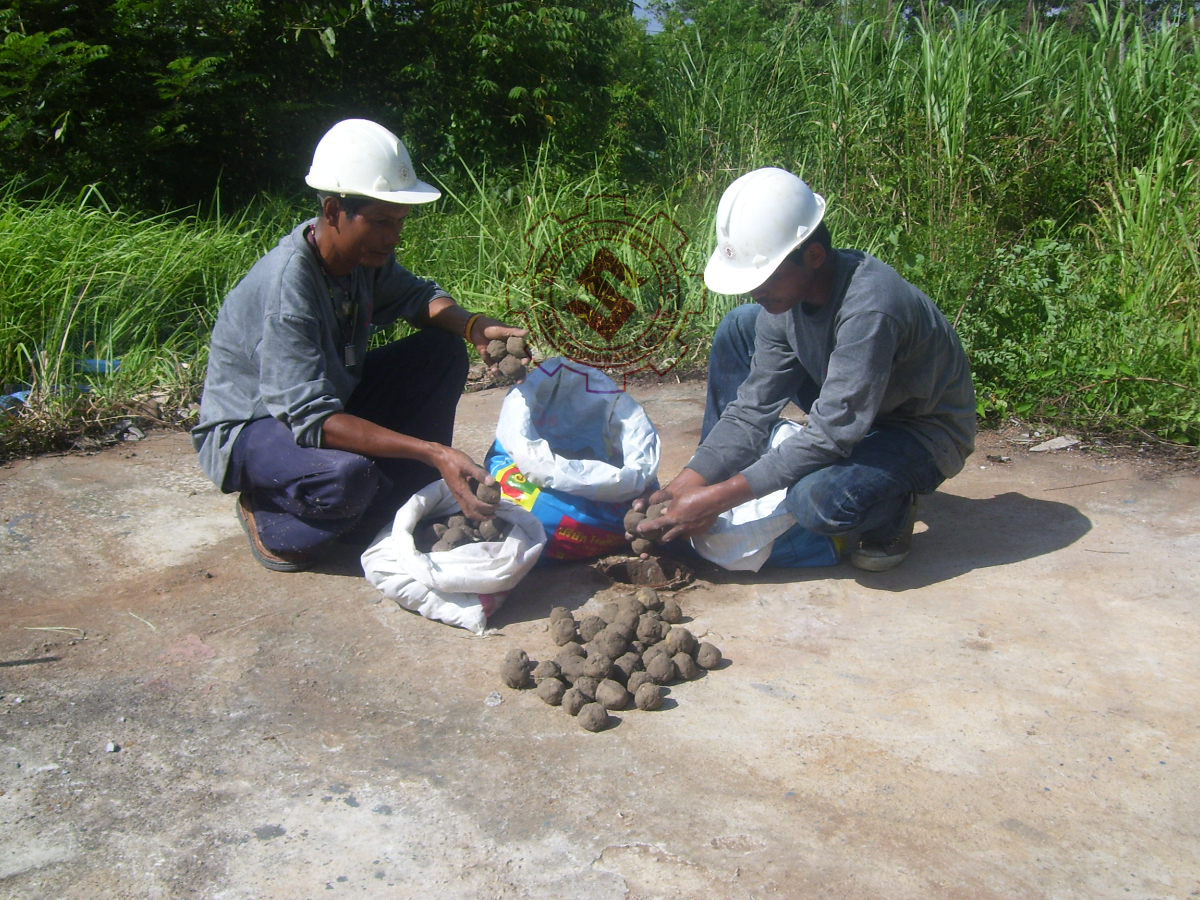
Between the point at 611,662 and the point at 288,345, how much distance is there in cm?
137

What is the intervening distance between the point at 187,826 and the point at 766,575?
1954 millimetres

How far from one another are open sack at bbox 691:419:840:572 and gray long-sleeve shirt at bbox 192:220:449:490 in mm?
1291

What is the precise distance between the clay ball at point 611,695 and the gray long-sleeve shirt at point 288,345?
3.90 ft

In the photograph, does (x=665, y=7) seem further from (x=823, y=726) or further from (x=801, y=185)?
(x=823, y=726)

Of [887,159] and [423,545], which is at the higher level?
[887,159]

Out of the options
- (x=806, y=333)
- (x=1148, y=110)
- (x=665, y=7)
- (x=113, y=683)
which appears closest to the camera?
(x=113, y=683)

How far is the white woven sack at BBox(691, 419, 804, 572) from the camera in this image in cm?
337

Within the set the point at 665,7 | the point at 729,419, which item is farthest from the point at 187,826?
the point at 665,7

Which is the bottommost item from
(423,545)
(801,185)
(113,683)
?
(113,683)

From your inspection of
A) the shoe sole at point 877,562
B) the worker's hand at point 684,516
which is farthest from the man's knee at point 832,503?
the worker's hand at point 684,516

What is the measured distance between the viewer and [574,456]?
A: 387 cm

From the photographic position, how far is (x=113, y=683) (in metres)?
2.84

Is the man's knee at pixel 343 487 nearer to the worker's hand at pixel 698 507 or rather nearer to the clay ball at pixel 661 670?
the worker's hand at pixel 698 507

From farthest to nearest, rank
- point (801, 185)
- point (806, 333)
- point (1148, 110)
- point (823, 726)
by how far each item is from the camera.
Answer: point (1148, 110) → point (806, 333) → point (801, 185) → point (823, 726)
